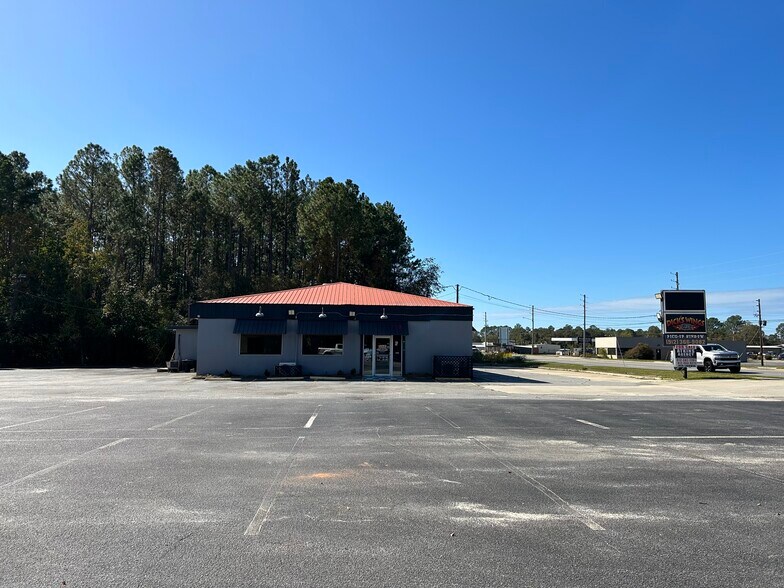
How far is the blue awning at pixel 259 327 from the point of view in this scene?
94.0 feet

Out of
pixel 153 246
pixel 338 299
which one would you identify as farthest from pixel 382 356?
pixel 153 246

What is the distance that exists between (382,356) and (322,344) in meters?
3.31

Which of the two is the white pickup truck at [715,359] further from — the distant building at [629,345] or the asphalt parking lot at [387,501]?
the distant building at [629,345]

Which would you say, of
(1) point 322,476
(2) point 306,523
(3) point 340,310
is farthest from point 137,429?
(3) point 340,310

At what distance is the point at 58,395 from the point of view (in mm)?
18516

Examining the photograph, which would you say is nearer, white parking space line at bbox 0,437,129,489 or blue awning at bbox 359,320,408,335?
white parking space line at bbox 0,437,129,489

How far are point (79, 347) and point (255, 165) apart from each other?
26.2 metres

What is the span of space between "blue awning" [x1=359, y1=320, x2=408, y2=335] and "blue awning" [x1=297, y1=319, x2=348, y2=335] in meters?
0.98

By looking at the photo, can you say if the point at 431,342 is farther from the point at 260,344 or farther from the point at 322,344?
the point at 260,344

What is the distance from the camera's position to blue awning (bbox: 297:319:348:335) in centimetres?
2881

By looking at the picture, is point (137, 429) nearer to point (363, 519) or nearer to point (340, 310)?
point (363, 519)

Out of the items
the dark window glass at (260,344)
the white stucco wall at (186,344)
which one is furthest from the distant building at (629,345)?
the white stucco wall at (186,344)

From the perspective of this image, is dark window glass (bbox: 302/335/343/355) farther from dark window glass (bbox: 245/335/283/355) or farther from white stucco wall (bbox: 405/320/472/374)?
white stucco wall (bbox: 405/320/472/374)

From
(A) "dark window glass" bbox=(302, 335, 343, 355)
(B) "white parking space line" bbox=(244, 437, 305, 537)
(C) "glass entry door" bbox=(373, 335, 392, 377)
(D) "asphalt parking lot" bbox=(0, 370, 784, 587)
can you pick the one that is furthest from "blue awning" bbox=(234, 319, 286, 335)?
(B) "white parking space line" bbox=(244, 437, 305, 537)
